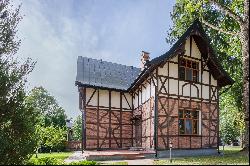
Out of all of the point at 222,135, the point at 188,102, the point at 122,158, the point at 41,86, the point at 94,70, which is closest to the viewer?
the point at 122,158

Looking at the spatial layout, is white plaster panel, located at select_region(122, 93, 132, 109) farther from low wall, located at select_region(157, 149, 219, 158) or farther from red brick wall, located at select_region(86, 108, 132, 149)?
low wall, located at select_region(157, 149, 219, 158)

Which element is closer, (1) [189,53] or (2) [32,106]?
(2) [32,106]

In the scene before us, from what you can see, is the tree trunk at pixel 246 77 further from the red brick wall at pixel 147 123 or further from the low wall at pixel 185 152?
the red brick wall at pixel 147 123

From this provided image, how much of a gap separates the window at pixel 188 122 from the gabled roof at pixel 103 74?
554 centimetres

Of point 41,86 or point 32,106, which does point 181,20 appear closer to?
point 32,106

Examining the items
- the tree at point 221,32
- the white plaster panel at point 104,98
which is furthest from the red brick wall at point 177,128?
the white plaster panel at point 104,98

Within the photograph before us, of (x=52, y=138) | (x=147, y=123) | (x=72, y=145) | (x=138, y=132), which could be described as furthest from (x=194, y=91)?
(x=72, y=145)

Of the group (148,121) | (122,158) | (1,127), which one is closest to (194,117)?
(148,121)

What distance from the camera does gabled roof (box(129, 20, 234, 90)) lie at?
748 inches

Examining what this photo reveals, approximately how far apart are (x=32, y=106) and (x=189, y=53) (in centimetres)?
1065

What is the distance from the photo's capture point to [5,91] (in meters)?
14.5

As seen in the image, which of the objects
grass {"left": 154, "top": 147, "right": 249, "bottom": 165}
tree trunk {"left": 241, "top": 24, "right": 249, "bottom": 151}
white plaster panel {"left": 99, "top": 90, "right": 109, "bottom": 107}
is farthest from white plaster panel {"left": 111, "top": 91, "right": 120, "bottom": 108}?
tree trunk {"left": 241, "top": 24, "right": 249, "bottom": 151}

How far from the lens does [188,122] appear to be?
20.2 m

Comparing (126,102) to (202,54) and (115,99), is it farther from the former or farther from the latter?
(202,54)
